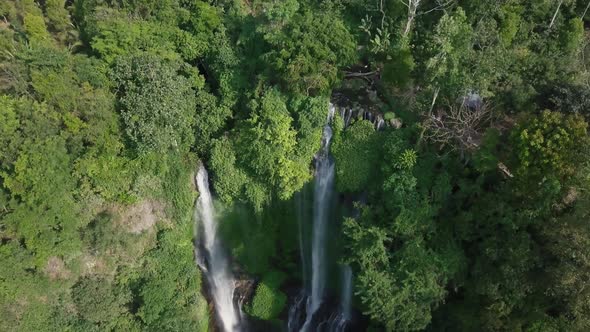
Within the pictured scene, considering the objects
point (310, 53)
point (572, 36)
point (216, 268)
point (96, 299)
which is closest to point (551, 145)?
point (572, 36)

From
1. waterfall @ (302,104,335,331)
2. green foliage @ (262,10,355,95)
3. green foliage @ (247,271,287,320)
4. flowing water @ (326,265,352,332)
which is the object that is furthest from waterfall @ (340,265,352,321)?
green foliage @ (262,10,355,95)

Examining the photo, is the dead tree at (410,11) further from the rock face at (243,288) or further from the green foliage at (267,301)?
the rock face at (243,288)

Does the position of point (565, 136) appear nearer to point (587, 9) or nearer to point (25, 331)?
point (587, 9)

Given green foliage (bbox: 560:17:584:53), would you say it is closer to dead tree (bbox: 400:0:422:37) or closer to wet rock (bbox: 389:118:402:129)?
dead tree (bbox: 400:0:422:37)

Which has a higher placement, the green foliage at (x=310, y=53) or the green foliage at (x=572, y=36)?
the green foliage at (x=572, y=36)

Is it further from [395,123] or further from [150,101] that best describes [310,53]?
[150,101]

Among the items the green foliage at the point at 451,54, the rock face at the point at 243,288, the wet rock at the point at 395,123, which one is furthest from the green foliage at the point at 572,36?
the rock face at the point at 243,288
